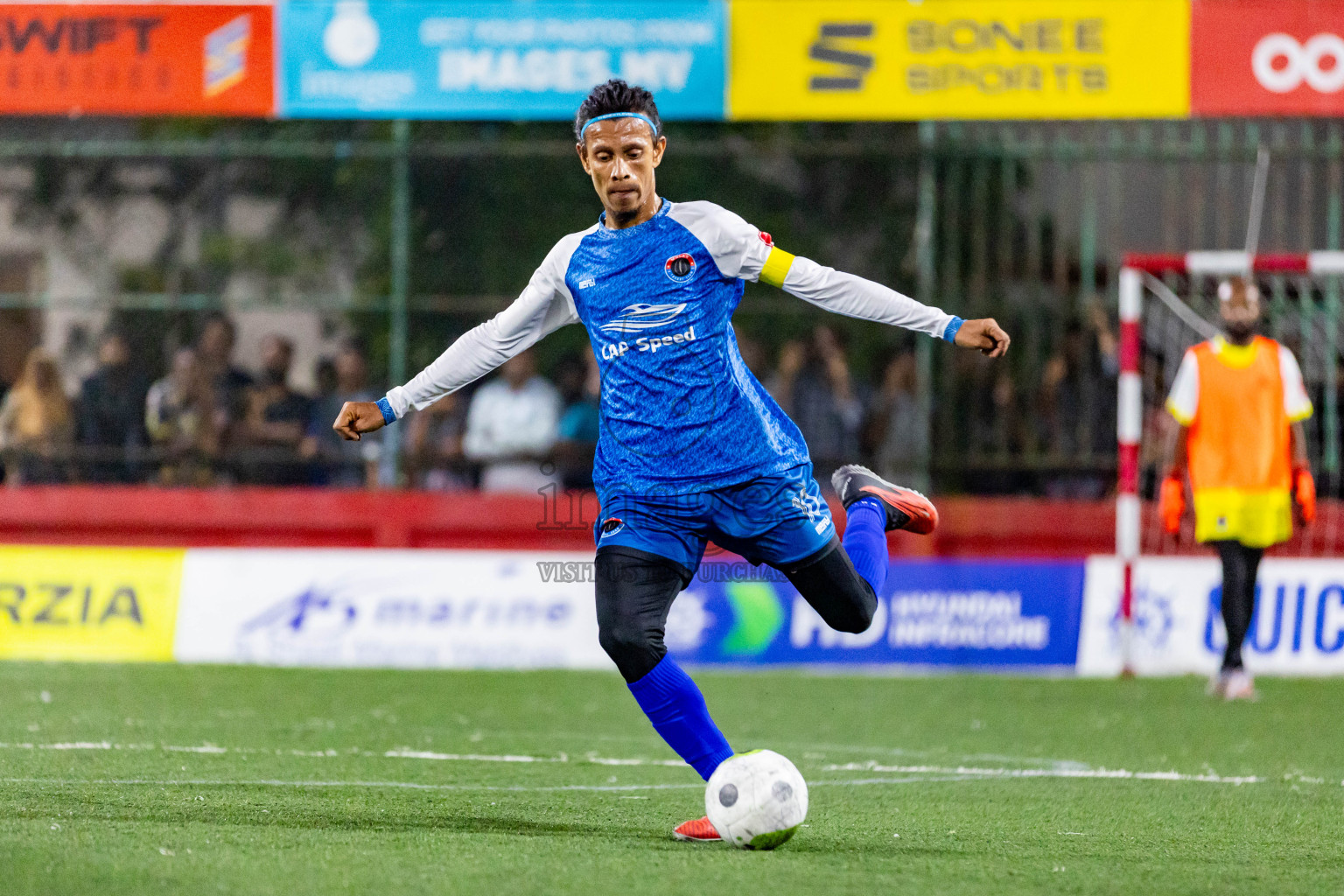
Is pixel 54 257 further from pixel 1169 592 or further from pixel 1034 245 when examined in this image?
pixel 1169 592

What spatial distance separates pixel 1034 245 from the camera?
13.2m

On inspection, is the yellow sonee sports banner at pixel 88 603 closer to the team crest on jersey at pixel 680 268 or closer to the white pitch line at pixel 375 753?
the white pitch line at pixel 375 753

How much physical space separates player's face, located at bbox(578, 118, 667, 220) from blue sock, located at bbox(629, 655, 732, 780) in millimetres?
1388

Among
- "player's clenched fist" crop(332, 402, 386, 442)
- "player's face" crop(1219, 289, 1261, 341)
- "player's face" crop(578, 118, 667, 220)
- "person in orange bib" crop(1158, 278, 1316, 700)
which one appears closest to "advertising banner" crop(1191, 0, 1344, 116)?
"person in orange bib" crop(1158, 278, 1316, 700)

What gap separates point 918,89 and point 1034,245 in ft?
5.14

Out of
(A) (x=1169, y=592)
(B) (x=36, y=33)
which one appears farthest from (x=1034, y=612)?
(B) (x=36, y=33)

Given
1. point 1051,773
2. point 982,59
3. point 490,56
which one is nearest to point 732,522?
point 1051,773

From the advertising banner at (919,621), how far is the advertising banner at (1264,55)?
11.2ft

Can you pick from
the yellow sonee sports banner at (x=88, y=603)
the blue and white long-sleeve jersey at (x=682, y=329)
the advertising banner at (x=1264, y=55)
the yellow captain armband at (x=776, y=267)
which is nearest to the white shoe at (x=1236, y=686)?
the advertising banner at (x=1264, y=55)

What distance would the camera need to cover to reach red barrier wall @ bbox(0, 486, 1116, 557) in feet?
43.3

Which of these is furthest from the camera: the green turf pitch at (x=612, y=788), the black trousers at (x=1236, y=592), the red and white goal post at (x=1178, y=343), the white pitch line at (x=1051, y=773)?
the red and white goal post at (x=1178, y=343)

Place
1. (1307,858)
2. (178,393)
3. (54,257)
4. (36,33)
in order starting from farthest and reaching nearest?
(54,257), (178,393), (36,33), (1307,858)

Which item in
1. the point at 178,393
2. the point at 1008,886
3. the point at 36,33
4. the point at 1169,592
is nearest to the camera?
the point at 1008,886

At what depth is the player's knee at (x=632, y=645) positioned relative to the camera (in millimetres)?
5422
